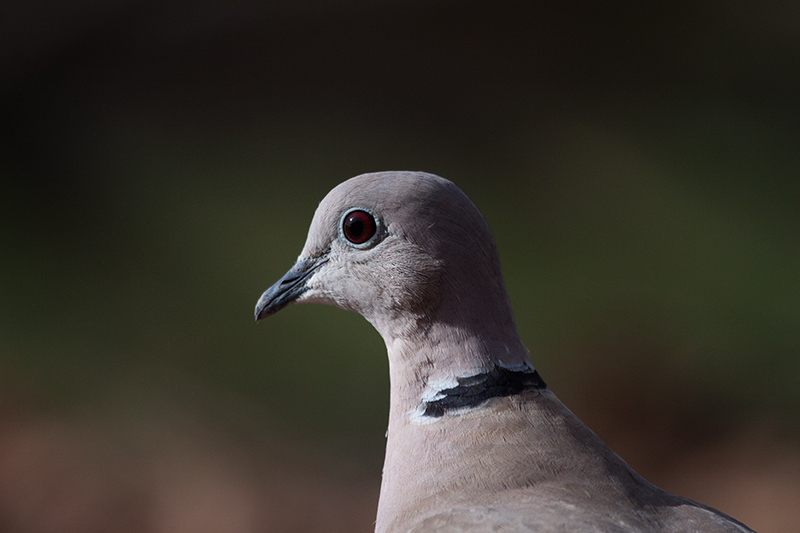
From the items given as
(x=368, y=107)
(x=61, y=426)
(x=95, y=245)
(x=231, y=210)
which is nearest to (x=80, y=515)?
(x=61, y=426)

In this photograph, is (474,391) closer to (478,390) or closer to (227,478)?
(478,390)

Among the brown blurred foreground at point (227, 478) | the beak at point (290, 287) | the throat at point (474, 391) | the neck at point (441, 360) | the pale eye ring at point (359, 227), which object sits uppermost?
the pale eye ring at point (359, 227)

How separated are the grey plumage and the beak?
0.9 inches

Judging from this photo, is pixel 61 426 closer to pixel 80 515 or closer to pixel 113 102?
pixel 80 515

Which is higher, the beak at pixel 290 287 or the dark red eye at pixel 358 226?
the dark red eye at pixel 358 226

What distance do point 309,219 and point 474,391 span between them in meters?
2.06

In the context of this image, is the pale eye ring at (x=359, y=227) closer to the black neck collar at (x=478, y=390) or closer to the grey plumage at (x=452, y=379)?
the grey plumage at (x=452, y=379)

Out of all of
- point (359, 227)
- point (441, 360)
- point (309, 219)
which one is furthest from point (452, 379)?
point (309, 219)

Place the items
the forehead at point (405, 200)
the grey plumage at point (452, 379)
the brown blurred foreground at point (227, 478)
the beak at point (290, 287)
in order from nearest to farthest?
the grey plumage at point (452, 379), the forehead at point (405, 200), the beak at point (290, 287), the brown blurred foreground at point (227, 478)

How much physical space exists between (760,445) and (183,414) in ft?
8.32

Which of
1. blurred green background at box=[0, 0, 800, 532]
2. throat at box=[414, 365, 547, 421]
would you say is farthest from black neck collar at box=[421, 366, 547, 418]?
blurred green background at box=[0, 0, 800, 532]

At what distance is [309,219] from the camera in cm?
305

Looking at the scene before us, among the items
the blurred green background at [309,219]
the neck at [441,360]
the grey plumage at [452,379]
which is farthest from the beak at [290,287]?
the blurred green background at [309,219]

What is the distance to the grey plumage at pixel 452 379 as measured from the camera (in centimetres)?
102
